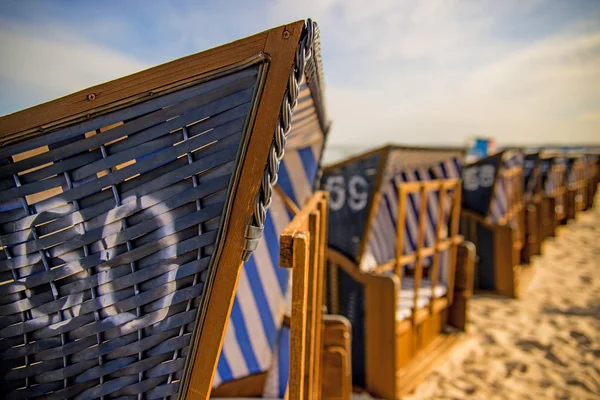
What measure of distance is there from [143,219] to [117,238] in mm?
123

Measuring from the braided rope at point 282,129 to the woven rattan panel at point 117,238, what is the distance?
0.13m

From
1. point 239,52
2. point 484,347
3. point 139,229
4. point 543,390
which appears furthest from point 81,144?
point 484,347

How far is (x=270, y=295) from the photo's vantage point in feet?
10.5

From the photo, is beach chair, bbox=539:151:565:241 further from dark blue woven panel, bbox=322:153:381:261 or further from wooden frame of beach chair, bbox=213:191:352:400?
wooden frame of beach chair, bbox=213:191:352:400

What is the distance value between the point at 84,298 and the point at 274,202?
6.01ft

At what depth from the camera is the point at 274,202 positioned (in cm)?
310

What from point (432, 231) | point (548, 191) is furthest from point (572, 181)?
point (432, 231)

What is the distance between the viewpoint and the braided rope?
4.09 feet

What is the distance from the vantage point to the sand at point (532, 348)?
12.2ft

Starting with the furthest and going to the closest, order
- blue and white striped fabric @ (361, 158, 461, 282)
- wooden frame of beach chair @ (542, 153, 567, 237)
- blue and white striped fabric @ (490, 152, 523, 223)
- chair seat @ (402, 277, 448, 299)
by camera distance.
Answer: wooden frame of beach chair @ (542, 153, 567, 237)
blue and white striped fabric @ (490, 152, 523, 223)
blue and white striped fabric @ (361, 158, 461, 282)
chair seat @ (402, 277, 448, 299)

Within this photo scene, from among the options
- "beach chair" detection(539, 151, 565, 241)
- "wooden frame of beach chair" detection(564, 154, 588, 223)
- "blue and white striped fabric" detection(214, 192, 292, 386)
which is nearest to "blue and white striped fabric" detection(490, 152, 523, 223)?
"beach chair" detection(539, 151, 565, 241)

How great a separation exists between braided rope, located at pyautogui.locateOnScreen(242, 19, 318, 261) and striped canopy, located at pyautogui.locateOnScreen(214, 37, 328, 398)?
1293 millimetres

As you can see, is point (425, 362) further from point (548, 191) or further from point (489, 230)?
point (548, 191)

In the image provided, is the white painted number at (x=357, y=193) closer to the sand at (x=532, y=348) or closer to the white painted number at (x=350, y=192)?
the white painted number at (x=350, y=192)
